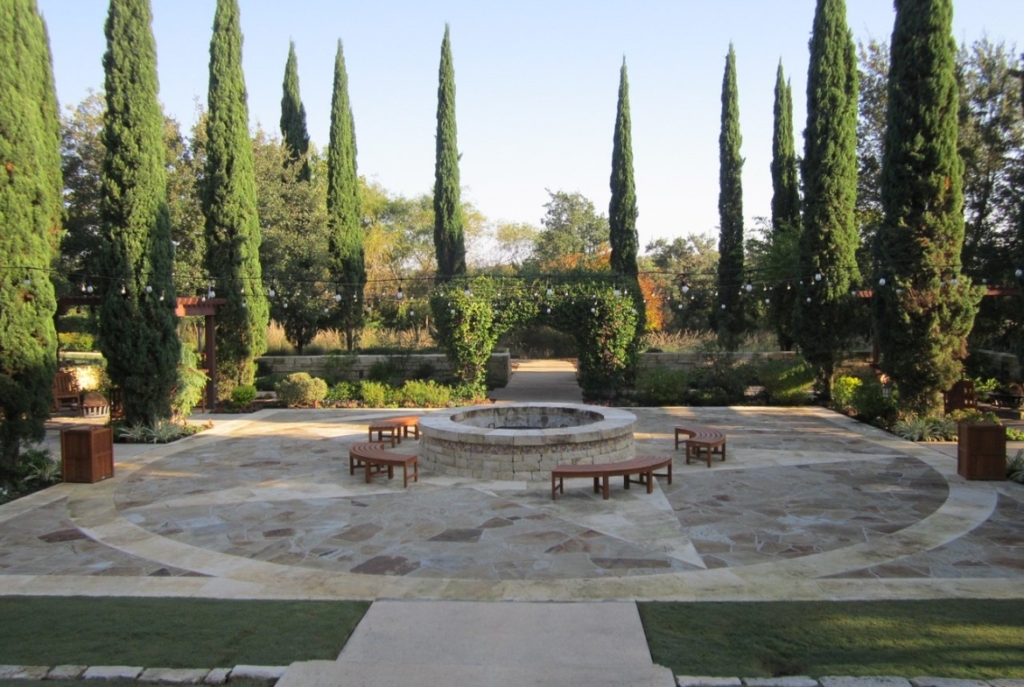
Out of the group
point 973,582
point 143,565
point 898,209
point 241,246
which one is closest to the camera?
point 973,582

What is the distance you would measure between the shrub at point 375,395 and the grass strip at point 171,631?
12702mm

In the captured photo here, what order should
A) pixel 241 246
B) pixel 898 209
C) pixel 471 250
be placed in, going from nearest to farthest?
pixel 898 209, pixel 241 246, pixel 471 250

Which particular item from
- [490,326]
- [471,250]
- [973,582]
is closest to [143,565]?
[973,582]

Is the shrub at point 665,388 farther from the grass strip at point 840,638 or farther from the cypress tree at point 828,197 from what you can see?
the grass strip at point 840,638

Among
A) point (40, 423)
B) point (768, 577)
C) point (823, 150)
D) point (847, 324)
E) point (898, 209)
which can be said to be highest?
point (823, 150)

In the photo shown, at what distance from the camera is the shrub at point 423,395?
1803 cm

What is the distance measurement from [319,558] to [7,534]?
146 inches

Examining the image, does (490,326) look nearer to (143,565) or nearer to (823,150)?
(823,150)

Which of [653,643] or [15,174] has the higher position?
[15,174]

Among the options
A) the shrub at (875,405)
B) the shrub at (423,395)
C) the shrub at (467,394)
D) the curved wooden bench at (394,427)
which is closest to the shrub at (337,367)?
the shrub at (423,395)

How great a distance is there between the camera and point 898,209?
45.4ft

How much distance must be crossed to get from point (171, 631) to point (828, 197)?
17664 millimetres

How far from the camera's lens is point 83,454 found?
32.8 feet

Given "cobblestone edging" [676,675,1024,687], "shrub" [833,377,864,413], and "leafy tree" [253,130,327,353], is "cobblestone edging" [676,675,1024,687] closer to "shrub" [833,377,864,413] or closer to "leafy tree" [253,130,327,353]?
"shrub" [833,377,864,413]
